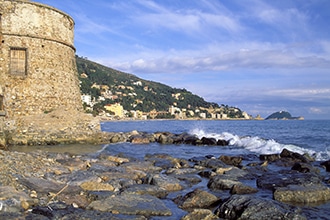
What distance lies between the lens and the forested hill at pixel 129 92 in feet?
384

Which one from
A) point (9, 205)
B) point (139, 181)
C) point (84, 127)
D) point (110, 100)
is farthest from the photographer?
point (110, 100)

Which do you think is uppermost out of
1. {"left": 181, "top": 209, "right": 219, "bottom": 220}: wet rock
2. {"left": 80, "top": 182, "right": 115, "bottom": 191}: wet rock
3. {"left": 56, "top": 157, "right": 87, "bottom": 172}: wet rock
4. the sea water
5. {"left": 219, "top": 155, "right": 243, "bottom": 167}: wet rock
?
{"left": 56, "top": 157, "right": 87, "bottom": 172}: wet rock

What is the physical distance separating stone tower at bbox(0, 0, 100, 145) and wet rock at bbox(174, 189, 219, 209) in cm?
1251

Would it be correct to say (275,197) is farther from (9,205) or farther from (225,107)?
(225,107)

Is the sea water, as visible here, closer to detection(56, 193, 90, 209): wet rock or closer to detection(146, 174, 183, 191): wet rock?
detection(146, 174, 183, 191): wet rock

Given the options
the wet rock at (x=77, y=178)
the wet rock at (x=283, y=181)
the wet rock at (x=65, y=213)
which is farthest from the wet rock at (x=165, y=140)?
the wet rock at (x=65, y=213)

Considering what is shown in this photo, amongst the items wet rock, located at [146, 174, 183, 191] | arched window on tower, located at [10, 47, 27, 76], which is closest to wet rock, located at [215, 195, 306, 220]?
wet rock, located at [146, 174, 183, 191]

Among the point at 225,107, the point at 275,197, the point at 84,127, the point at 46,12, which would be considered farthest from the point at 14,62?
the point at 225,107

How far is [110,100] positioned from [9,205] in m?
119

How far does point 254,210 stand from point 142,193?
283cm

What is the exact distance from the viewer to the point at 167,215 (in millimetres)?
6293

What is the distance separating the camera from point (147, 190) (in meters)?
7.90

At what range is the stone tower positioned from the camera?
55.1 feet

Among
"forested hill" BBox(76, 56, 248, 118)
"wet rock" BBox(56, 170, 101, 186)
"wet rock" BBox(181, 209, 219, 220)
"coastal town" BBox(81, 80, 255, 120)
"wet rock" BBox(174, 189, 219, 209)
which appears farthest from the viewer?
"forested hill" BBox(76, 56, 248, 118)
